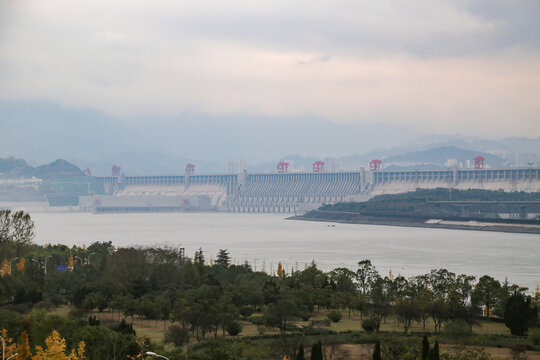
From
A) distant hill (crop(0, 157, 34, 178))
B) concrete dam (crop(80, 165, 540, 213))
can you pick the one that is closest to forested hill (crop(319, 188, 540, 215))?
concrete dam (crop(80, 165, 540, 213))

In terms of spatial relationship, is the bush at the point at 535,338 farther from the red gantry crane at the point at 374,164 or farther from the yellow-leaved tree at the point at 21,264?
the red gantry crane at the point at 374,164

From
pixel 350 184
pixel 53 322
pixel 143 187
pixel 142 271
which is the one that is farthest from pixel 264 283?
pixel 143 187

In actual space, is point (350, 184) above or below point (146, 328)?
above

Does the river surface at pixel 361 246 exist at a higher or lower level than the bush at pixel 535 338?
higher

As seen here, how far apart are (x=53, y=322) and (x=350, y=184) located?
102 m

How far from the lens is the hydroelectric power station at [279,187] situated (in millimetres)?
107625

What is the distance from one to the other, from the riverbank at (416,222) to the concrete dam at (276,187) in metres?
15.8

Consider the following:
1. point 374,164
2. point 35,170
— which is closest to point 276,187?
point 374,164

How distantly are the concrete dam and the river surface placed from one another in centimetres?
2901

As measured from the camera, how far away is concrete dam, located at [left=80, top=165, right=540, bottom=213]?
4232 inches

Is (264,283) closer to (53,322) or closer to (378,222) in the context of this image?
(53,322)

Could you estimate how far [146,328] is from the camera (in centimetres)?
2664

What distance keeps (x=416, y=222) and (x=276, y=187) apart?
47455mm

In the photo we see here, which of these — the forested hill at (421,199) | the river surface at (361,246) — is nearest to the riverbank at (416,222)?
the forested hill at (421,199)
